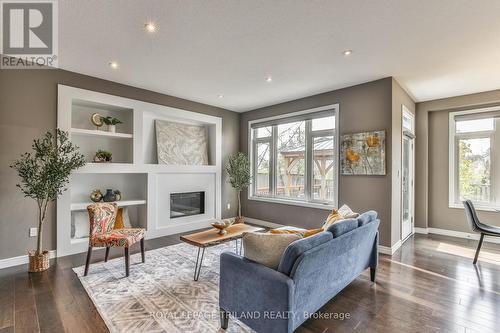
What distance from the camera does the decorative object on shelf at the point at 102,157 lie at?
415 centimetres

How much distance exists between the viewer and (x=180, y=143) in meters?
5.35

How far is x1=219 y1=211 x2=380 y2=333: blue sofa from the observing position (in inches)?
65.0

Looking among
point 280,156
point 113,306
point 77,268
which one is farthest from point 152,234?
point 280,156

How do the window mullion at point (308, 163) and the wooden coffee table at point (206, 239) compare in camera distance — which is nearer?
the wooden coffee table at point (206, 239)

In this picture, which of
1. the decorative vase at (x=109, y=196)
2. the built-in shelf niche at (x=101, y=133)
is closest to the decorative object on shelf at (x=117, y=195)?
the decorative vase at (x=109, y=196)

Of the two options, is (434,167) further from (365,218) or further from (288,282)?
(288,282)

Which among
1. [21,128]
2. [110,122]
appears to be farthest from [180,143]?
[21,128]

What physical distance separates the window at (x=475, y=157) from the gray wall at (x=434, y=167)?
133 millimetres

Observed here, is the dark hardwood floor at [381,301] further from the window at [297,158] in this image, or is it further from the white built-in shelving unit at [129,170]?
the window at [297,158]

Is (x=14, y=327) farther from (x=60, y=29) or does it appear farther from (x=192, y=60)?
(x=192, y=60)

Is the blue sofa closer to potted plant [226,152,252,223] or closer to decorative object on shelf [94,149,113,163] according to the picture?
decorative object on shelf [94,149,113,163]

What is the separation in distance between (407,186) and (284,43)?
3889mm

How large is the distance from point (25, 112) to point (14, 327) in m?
2.77

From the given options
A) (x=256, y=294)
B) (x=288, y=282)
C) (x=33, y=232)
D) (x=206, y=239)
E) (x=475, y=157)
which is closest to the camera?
(x=288, y=282)
